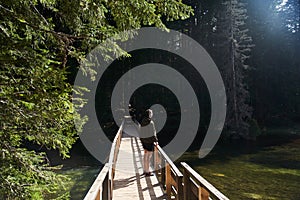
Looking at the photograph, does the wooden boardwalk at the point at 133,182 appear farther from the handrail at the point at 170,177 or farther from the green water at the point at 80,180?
the green water at the point at 80,180

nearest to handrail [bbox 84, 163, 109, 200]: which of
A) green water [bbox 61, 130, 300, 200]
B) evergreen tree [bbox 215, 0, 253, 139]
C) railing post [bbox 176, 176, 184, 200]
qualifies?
railing post [bbox 176, 176, 184, 200]

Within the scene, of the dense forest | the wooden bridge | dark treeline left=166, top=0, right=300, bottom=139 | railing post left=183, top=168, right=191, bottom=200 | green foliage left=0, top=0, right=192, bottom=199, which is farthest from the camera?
dark treeline left=166, top=0, right=300, bottom=139

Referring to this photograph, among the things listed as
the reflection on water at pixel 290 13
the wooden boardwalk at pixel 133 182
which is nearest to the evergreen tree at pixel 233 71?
the reflection on water at pixel 290 13

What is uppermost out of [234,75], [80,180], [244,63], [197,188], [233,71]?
[244,63]

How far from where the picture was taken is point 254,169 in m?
13.4

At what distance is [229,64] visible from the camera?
976 inches

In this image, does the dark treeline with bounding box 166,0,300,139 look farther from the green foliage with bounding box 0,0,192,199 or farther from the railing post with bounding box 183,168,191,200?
the green foliage with bounding box 0,0,192,199

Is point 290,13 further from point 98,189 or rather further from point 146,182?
point 98,189

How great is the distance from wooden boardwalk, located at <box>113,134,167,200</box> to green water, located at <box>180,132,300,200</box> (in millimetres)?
3100

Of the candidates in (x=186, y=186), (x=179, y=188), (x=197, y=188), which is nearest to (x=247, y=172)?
(x=179, y=188)

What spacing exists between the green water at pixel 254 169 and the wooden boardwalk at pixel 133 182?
10.2 feet

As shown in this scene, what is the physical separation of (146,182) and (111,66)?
55.8 feet

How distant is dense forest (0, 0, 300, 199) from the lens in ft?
13.1

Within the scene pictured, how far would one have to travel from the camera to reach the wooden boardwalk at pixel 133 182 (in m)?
6.02
